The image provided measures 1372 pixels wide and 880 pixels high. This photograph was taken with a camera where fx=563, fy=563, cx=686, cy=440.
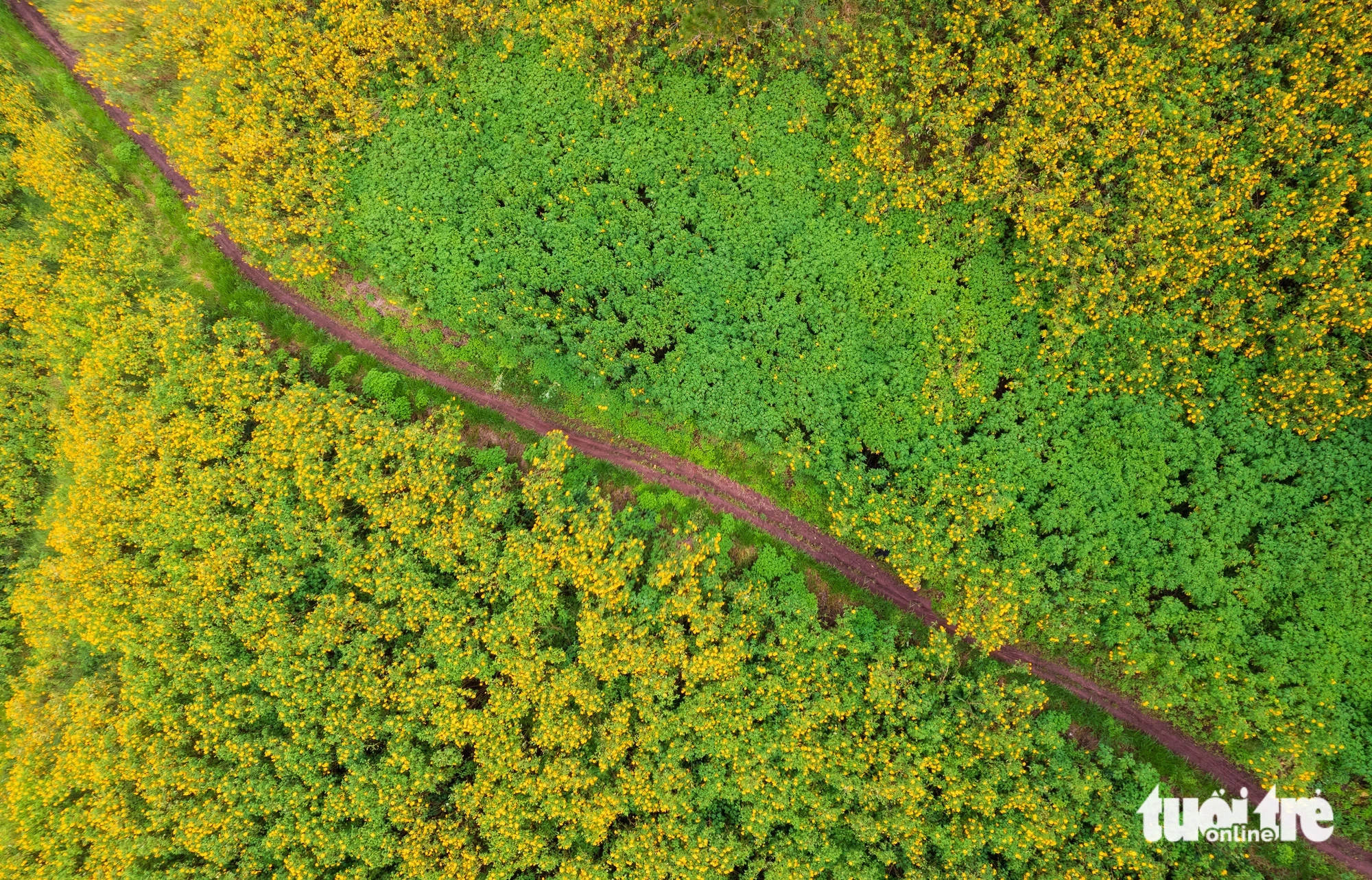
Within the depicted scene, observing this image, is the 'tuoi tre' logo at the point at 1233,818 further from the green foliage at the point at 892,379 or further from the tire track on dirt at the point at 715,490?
the green foliage at the point at 892,379

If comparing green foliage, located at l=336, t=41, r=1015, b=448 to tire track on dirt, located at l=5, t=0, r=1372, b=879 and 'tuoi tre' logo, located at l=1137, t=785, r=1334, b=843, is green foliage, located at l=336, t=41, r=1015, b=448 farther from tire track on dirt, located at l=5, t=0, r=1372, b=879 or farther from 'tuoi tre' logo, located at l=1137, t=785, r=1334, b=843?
'tuoi tre' logo, located at l=1137, t=785, r=1334, b=843

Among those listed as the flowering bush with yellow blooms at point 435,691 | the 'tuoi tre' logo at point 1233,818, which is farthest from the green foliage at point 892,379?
the flowering bush with yellow blooms at point 435,691

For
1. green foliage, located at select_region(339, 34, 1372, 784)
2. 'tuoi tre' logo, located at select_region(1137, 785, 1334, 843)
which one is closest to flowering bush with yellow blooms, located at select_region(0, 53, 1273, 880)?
'tuoi tre' logo, located at select_region(1137, 785, 1334, 843)

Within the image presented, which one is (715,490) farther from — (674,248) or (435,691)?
(435,691)

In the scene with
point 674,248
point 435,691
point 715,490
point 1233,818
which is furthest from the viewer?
point 715,490

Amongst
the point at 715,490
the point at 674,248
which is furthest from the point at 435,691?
the point at 674,248

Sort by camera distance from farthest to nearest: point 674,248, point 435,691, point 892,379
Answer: point 674,248, point 892,379, point 435,691

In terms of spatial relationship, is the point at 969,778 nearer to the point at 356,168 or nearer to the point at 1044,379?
the point at 1044,379

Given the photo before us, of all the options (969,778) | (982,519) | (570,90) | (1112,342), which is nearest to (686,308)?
(570,90)
